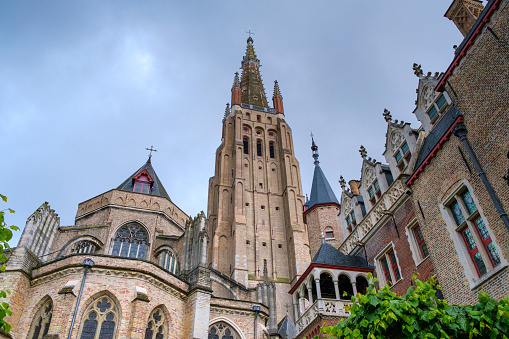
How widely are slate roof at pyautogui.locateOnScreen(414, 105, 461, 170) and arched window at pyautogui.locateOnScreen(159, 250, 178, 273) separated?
55.9 ft

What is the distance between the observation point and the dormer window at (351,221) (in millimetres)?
20228

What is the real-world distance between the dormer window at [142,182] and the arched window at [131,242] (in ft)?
12.3

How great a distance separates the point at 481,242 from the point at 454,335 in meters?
4.04

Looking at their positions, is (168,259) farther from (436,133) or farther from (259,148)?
(259,148)

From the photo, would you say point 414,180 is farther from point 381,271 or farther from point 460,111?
point 381,271

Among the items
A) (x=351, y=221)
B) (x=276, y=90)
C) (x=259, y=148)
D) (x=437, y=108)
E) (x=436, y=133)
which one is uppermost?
(x=276, y=90)

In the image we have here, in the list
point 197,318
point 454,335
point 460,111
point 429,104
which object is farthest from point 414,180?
point 197,318

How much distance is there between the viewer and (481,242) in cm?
1042

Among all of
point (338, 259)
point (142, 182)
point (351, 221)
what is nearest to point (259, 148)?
point (142, 182)

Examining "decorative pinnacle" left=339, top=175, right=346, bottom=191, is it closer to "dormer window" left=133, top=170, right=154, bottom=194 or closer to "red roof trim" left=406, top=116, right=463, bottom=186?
"red roof trim" left=406, top=116, right=463, bottom=186

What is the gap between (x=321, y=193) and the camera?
29672mm

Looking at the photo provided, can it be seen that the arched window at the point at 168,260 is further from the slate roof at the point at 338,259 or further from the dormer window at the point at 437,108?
the dormer window at the point at 437,108

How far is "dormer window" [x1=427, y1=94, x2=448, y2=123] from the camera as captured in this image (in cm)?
1418

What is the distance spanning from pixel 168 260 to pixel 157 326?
9884 millimetres
